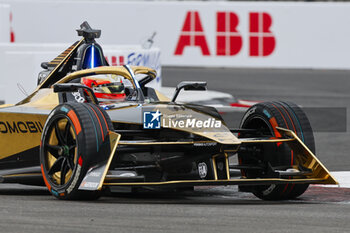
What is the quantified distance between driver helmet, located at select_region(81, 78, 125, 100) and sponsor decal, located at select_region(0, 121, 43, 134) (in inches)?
33.2

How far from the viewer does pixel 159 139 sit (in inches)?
341

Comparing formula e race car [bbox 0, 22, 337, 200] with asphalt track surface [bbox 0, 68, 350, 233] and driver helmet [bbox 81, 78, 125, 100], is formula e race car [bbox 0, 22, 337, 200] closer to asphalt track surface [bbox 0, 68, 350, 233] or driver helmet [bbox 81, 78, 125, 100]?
driver helmet [bbox 81, 78, 125, 100]

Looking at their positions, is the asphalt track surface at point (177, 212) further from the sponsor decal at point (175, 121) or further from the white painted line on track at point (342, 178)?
the sponsor decal at point (175, 121)

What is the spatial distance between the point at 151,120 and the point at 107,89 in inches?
58.5

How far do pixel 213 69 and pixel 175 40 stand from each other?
1449mm

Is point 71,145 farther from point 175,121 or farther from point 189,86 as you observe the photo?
point 189,86

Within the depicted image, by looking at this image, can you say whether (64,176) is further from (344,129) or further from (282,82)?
(282,82)

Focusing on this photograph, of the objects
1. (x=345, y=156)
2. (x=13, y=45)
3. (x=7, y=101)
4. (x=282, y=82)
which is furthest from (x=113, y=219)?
(x=282, y=82)

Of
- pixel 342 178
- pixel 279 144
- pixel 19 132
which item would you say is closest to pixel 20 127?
pixel 19 132

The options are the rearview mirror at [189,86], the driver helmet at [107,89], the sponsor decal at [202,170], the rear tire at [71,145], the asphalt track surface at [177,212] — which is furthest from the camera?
the driver helmet at [107,89]

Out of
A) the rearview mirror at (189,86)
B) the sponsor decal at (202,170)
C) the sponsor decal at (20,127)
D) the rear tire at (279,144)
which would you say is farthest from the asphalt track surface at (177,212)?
the rearview mirror at (189,86)

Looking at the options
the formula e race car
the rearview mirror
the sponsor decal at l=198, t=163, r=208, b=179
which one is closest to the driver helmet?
the formula e race car

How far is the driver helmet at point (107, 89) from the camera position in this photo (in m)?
9.91

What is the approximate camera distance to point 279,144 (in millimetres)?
9039
